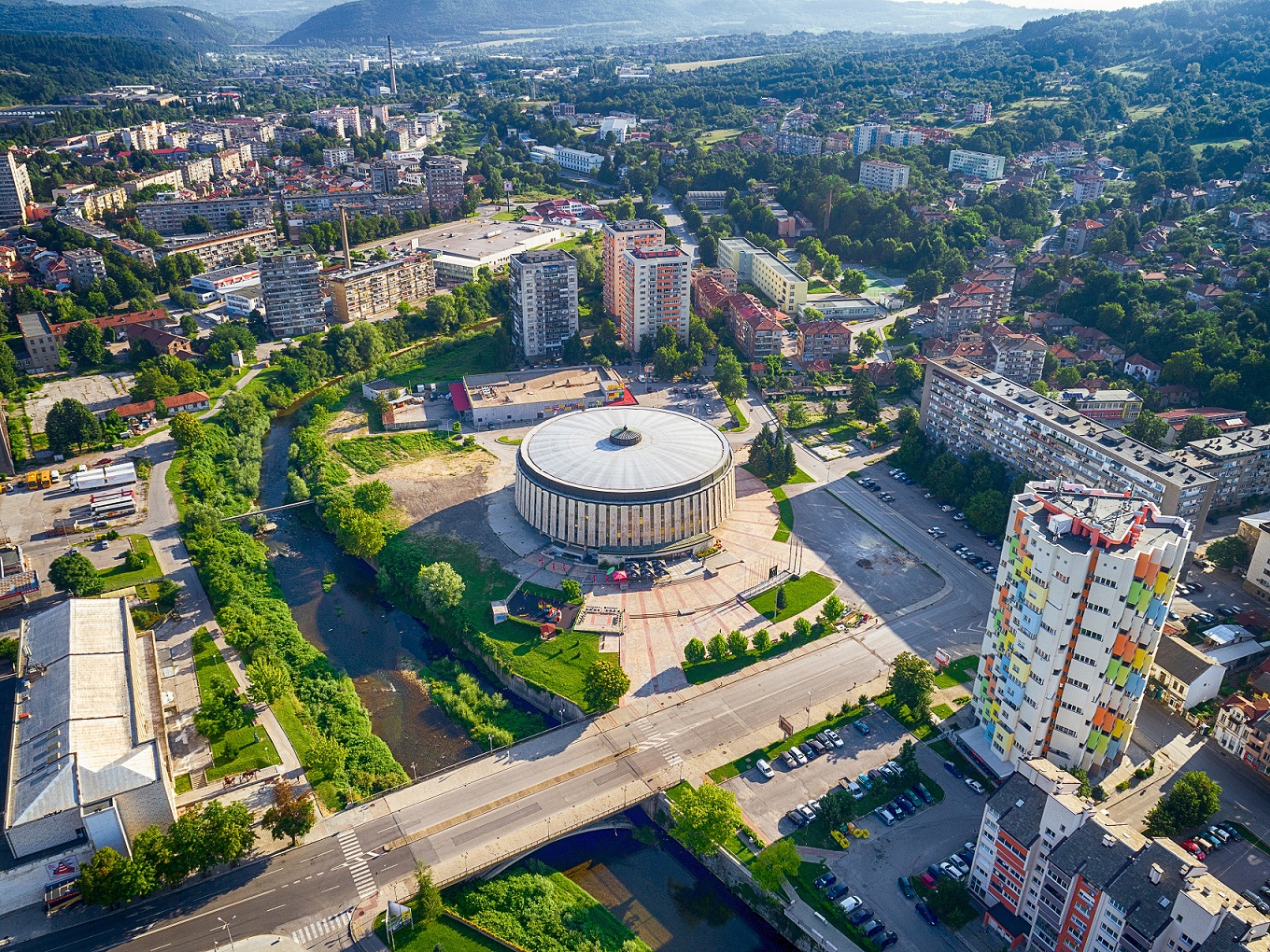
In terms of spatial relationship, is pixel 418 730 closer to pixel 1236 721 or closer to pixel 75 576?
pixel 75 576

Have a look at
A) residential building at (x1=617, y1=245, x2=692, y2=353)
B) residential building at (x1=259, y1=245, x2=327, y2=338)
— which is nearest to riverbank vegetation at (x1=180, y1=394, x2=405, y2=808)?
→ residential building at (x1=259, y1=245, x2=327, y2=338)

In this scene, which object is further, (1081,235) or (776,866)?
(1081,235)

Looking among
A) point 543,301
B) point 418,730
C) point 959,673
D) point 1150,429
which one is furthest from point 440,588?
point 1150,429

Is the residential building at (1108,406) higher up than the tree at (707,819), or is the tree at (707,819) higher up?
the residential building at (1108,406)

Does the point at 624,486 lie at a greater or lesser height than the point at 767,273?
lesser

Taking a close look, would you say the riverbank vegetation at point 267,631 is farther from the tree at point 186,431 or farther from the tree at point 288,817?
the tree at point 288,817

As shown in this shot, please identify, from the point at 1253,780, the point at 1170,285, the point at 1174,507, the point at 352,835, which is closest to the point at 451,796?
the point at 352,835

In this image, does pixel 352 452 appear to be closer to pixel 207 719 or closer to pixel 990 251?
pixel 207 719

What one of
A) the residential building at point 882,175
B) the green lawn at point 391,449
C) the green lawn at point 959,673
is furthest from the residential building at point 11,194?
the green lawn at point 959,673
